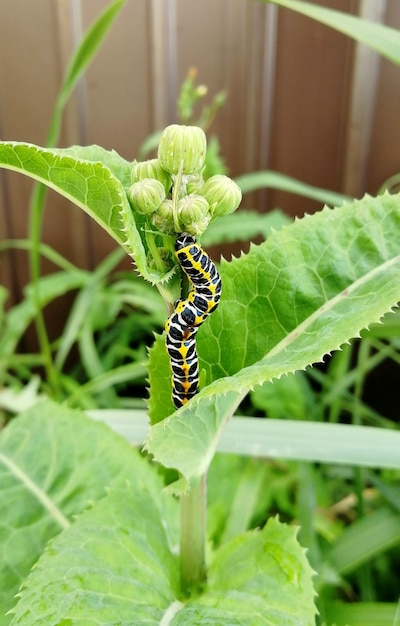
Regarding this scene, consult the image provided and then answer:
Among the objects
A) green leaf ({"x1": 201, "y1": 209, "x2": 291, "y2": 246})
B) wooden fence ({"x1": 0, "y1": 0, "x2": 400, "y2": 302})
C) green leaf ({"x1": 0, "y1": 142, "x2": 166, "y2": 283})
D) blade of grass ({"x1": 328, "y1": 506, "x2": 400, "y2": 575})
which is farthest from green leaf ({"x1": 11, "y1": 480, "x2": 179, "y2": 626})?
wooden fence ({"x1": 0, "y1": 0, "x2": 400, "y2": 302})

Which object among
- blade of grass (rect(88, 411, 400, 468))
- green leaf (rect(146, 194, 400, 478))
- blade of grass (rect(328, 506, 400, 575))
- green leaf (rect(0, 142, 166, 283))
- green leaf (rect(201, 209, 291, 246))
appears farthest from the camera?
green leaf (rect(201, 209, 291, 246))

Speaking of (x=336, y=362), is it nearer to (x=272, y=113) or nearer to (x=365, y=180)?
(x=365, y=180)

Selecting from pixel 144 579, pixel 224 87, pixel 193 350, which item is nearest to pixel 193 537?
pixel 144 579

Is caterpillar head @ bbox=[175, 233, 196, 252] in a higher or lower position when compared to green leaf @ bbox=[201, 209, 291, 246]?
higher

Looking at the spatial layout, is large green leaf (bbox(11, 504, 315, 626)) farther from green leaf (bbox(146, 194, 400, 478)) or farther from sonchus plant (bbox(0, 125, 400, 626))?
green leaf (bbox(146, 194, 400, 478))

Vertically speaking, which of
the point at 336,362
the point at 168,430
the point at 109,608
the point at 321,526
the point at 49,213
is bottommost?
the point at 321,526

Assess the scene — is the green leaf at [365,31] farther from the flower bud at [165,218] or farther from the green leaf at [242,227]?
the green leaf at [242,227]

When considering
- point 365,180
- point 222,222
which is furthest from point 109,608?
point 365,180
